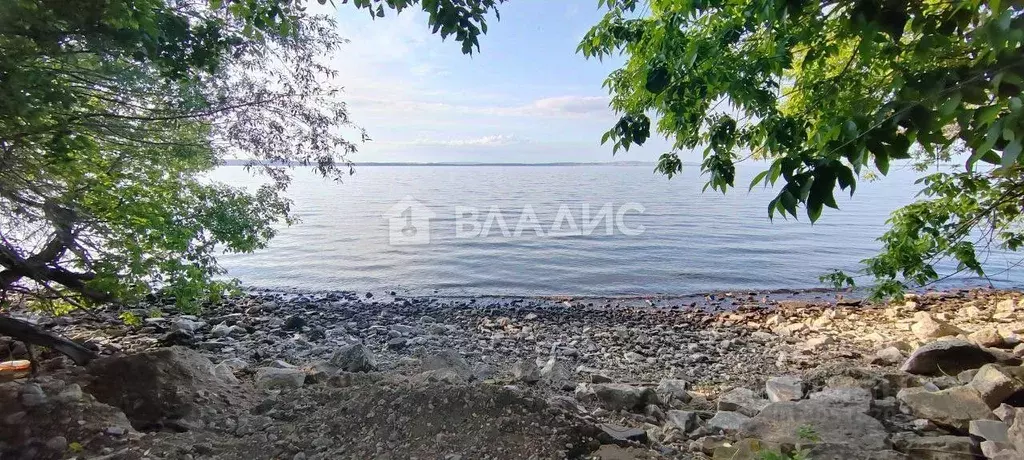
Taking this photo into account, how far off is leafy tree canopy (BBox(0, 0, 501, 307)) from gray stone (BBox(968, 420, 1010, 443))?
3.77m

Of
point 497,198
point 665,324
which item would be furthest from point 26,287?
point 497,198

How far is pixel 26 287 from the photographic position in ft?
17.6

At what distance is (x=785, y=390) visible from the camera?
4777mm

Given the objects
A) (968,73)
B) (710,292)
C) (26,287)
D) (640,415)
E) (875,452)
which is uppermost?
(968,73)

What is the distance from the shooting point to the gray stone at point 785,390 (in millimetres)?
4652

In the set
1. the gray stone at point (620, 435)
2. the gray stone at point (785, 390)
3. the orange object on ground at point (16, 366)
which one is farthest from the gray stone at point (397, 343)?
the gray stone at point (785, 390)

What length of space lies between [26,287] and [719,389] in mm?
7334

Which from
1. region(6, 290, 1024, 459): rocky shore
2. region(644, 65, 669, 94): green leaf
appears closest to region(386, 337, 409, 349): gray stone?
region(6, 290, 1024, 459): rocky shore

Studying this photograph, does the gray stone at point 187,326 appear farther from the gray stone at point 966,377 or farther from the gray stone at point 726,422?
the gray stone at point 966,377

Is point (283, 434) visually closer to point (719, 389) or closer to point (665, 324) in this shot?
point (719, 389)

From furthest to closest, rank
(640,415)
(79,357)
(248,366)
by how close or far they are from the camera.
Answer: (248,366), (79,357), (640,415)

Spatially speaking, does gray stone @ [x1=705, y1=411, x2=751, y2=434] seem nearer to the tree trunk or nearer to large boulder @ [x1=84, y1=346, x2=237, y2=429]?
large boulder @ [x1=84, y1=346, x2=237, y2=429]

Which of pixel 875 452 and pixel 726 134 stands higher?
pixel 726 134

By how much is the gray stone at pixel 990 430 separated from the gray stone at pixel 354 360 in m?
5.42
